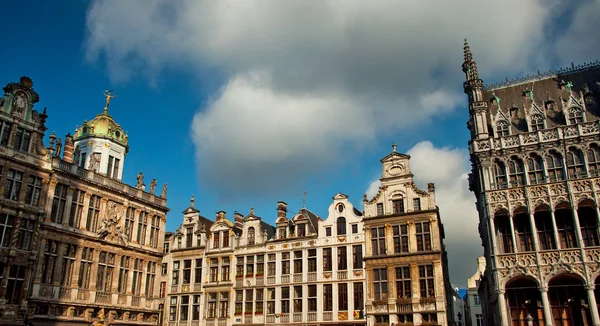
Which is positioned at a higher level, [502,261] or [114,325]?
[502,261]

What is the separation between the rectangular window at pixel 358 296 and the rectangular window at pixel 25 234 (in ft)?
76.7

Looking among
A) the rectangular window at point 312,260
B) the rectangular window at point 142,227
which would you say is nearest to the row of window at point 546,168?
the rectangular window at point 312,260

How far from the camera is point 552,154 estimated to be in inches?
1312

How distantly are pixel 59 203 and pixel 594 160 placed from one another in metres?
36.2

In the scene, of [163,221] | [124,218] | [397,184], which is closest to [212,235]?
[163,221]

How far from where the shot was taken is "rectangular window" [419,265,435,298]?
119ft

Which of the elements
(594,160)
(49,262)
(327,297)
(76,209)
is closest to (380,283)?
(327,297)

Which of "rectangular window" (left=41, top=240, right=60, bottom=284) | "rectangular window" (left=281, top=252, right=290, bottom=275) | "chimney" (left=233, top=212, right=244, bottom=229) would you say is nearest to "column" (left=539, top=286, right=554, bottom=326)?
"rectangular window" (left=281, top=252, right=290, bottom=275)

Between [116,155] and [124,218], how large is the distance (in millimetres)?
5900

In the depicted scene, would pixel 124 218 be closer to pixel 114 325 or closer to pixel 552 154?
pixel 114 325

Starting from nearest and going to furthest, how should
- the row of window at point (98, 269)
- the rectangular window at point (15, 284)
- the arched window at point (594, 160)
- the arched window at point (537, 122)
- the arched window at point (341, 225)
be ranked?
the rectangular window at point (15, 284) → the arched window at point (594, 160) → the row of window at point (98, 269) → the arched window at point (537, 122) → the arched window at point (341, 225)

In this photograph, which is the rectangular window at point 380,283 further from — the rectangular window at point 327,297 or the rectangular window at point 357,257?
the rectangular window at point 327,297

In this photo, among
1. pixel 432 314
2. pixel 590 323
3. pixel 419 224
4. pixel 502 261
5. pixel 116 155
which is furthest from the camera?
pixel 116 155

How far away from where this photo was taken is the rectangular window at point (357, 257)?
39.7 meters
